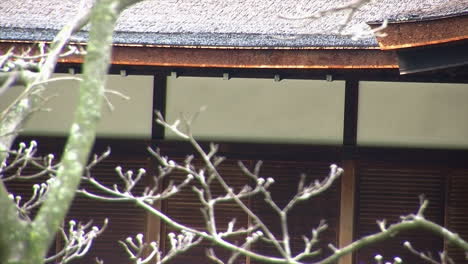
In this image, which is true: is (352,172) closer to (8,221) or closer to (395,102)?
(395,102)

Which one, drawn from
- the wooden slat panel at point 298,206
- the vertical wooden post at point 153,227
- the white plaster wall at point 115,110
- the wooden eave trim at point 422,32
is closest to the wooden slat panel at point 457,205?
the wooden slat panel at point 298,206

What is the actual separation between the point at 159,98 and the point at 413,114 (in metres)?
2.00

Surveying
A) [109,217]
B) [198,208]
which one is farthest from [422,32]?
[109,217]

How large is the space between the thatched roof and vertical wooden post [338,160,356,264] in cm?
110

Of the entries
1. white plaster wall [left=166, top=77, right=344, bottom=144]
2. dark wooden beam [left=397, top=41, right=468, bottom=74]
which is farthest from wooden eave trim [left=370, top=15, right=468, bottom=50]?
white plaster wall [left=166, top=77, right=344, bottom=144]

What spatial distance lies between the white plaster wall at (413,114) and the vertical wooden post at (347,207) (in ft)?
0.77

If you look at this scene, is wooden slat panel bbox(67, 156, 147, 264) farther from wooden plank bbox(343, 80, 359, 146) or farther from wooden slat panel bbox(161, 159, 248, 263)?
wooden plank bbox(343, 80, 359, 146)

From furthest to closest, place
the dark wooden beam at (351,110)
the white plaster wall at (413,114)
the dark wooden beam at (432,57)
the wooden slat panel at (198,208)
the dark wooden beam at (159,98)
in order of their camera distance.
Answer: the wooden slat panel at (198,208) < the dark wooden beam at (159,98) < the dark wooden beam at (351,110) < the white plaster wall at (413,114) < the dark wooden beam at (432,57)

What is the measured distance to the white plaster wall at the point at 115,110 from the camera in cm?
756

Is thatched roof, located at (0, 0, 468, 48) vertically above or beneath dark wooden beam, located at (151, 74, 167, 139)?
above

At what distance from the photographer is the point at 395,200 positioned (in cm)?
748

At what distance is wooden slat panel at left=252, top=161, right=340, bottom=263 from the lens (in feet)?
24.8

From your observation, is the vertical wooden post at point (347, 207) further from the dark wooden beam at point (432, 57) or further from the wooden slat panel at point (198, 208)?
the dark wooden beam at point (432, 57)

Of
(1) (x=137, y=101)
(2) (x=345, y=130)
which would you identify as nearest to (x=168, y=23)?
(1) (x=137, y=101)
